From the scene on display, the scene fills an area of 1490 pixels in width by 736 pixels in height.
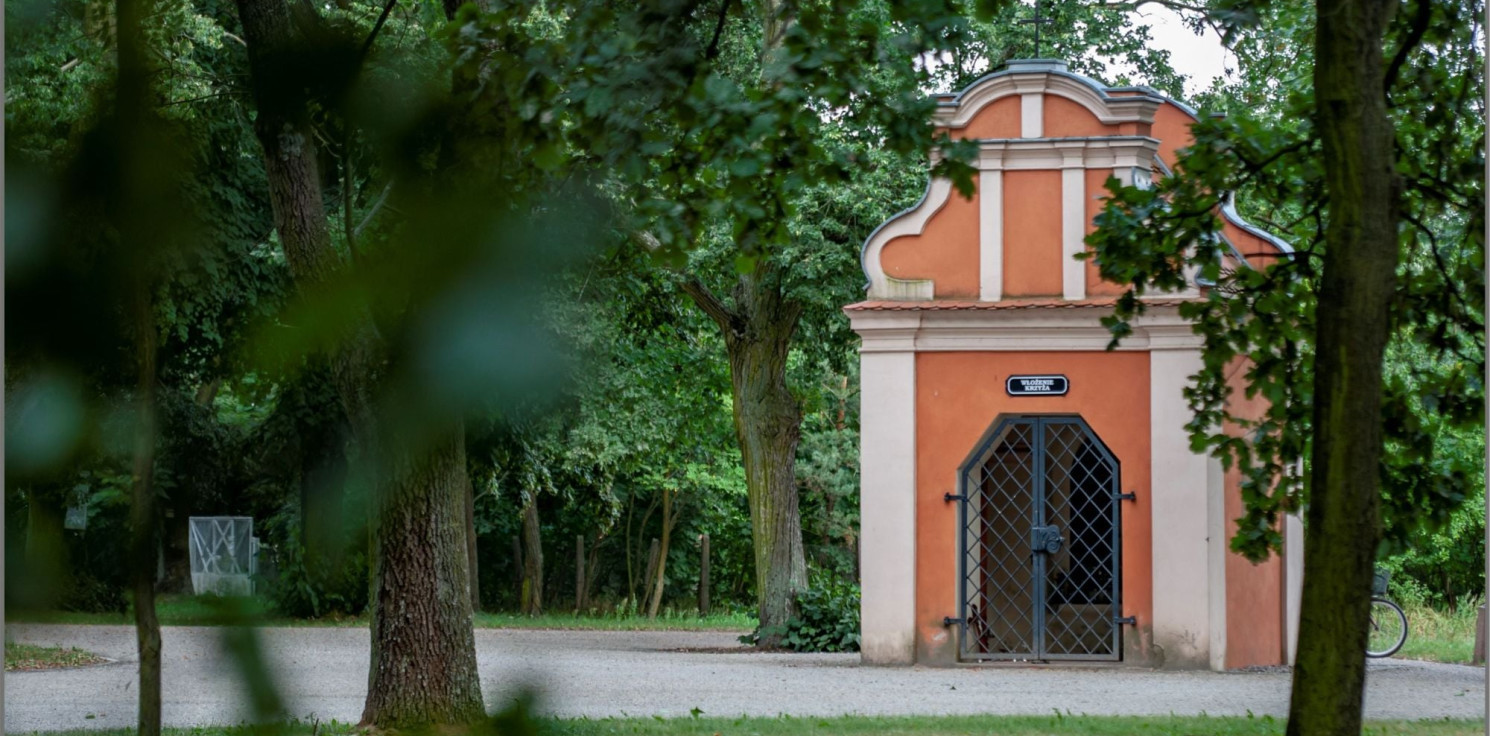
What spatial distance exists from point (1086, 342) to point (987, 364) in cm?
83

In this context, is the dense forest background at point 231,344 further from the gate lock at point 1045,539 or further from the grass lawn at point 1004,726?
the gate lock at point 1045,539

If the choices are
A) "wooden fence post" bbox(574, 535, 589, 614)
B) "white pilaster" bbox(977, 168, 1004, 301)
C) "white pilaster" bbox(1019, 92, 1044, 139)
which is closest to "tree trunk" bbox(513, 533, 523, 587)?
Answer: "wooden fence post" bbox(574, 535, 589, 614)

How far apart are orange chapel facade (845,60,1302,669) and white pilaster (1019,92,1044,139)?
0.06 ft

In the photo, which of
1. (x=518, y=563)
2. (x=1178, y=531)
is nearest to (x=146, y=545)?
(x=1178, y=531)

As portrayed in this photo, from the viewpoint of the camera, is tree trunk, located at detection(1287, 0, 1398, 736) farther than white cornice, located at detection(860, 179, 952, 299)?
No

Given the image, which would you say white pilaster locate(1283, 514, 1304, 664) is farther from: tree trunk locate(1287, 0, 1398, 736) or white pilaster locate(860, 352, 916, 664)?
tree trunk locate(1287, 0, 1398, 736)

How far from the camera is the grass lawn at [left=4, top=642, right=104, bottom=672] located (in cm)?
87

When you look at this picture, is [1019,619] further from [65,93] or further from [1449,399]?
[65,93]

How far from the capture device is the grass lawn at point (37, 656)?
34.4 inches

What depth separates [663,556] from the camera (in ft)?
115

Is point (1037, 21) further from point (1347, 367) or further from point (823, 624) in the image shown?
point (1347, 367)

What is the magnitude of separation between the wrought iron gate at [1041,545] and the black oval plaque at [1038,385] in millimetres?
249

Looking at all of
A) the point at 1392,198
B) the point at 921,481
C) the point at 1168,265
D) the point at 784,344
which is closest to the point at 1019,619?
the point at 921,481

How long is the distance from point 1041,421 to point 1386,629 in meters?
4.87
